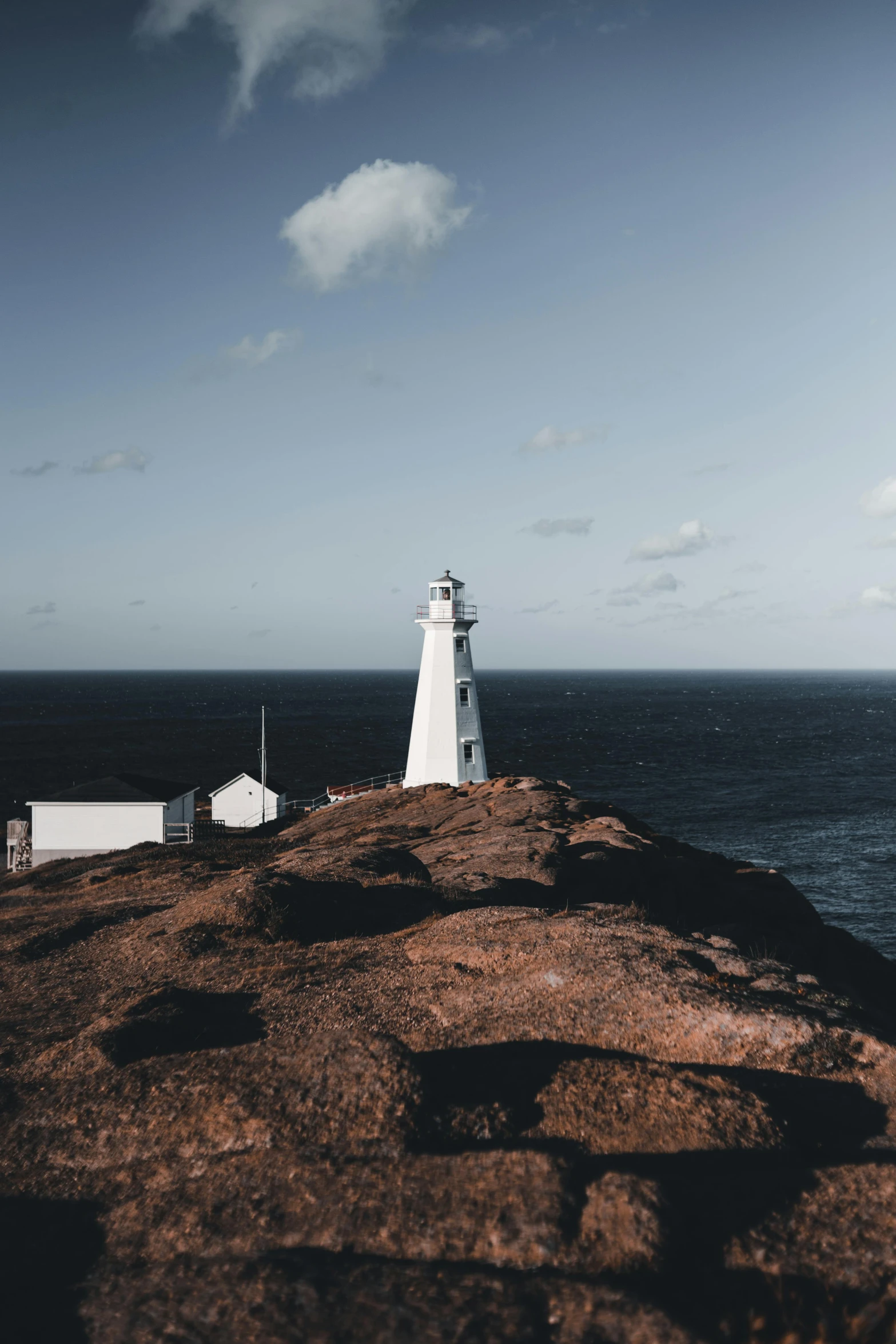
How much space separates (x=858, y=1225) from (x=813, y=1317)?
106 centimetres

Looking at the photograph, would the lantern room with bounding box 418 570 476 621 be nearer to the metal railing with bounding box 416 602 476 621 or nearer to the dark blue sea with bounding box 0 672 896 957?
the metal railing with bounding box 416 602 476 621

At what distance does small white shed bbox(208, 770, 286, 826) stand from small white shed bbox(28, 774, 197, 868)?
7894mm

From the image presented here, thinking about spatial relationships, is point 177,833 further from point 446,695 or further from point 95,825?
point 446,695

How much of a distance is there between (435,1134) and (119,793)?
101 feet

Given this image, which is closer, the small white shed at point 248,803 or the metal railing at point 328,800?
the metal railing at point 328,800

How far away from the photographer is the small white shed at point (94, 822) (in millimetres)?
33125

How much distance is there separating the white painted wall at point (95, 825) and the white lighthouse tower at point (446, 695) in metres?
12.0

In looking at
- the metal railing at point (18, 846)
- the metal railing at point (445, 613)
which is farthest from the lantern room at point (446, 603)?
the metal railing at point (18, 846)

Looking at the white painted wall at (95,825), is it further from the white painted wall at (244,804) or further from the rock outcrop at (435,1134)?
the rock outcrop at (435,1134)

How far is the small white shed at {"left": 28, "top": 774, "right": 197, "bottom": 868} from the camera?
3312 cm

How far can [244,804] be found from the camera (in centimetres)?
4212

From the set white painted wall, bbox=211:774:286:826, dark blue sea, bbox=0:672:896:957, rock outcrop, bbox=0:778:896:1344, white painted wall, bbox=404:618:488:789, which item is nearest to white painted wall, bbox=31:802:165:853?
white painted wall, bbox=211:774:286:826

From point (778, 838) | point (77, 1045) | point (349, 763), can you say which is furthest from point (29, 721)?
point (77, 1045)

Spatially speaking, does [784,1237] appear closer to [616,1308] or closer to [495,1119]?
[616,1308]
